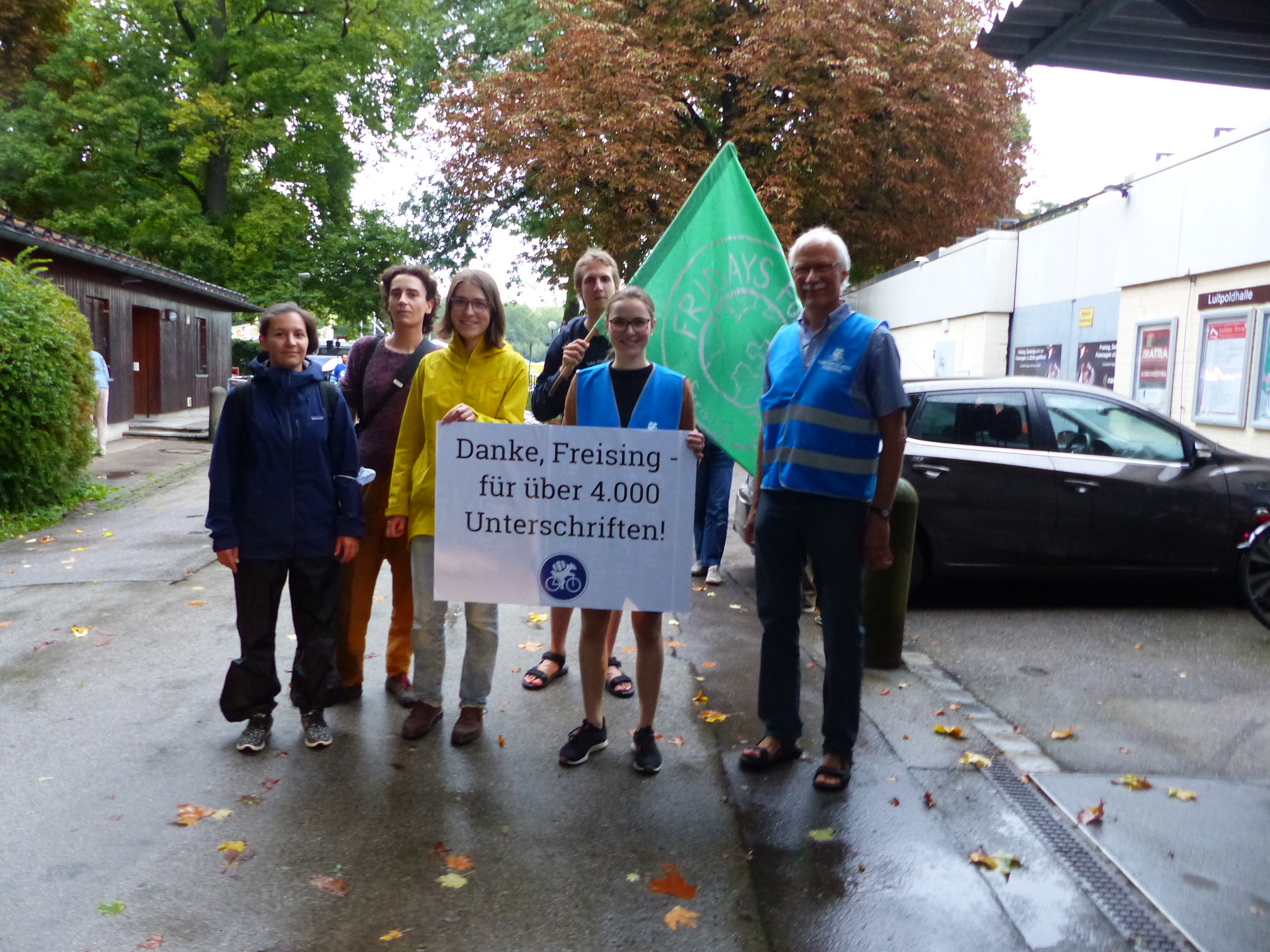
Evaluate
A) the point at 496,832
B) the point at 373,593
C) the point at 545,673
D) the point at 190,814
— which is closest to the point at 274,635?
the point at 373,593

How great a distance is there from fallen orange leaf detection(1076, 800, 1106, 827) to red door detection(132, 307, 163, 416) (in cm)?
2487

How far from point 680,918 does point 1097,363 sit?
44.0 ft

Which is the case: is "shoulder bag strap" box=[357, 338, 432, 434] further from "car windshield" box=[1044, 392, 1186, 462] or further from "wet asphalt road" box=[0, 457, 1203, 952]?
"car windshield" box=[1044, 392, 1186, 462]

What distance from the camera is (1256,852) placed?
12.1 feet

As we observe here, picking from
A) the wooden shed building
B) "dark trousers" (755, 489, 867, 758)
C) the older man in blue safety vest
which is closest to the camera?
the older man in blue safety vest

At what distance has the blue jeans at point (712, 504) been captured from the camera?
7422mm

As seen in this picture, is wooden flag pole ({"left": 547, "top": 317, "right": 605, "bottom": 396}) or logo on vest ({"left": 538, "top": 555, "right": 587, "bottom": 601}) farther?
wooden flag pole ({"left": 547, "top": 317, "right": 605, "bottom": 396})

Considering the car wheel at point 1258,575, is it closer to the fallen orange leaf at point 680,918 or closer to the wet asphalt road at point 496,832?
the wet asphalt road at point 496,832

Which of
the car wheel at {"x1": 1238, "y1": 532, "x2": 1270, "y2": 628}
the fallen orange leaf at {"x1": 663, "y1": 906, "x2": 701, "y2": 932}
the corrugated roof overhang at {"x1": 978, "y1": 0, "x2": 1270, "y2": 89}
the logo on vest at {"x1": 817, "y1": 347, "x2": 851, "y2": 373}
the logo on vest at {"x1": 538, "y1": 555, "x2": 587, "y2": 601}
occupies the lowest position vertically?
the fallen orange leaf at {"x1": 663, "y1": 906, "x2": 701, "y2": 932}

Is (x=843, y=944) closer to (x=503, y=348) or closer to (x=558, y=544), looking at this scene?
(x=558, y=544)

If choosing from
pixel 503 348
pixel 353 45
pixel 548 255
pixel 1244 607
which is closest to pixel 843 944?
pixel 503 348

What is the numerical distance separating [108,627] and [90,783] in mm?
2735

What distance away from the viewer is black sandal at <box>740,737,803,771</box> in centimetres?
436

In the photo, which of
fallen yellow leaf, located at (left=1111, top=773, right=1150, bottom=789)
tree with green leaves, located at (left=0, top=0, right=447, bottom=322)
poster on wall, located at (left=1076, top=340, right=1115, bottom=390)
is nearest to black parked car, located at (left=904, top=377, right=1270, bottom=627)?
fallen yellow leaf, located at (left=1111, top=773, right=1150, bottom=789)
